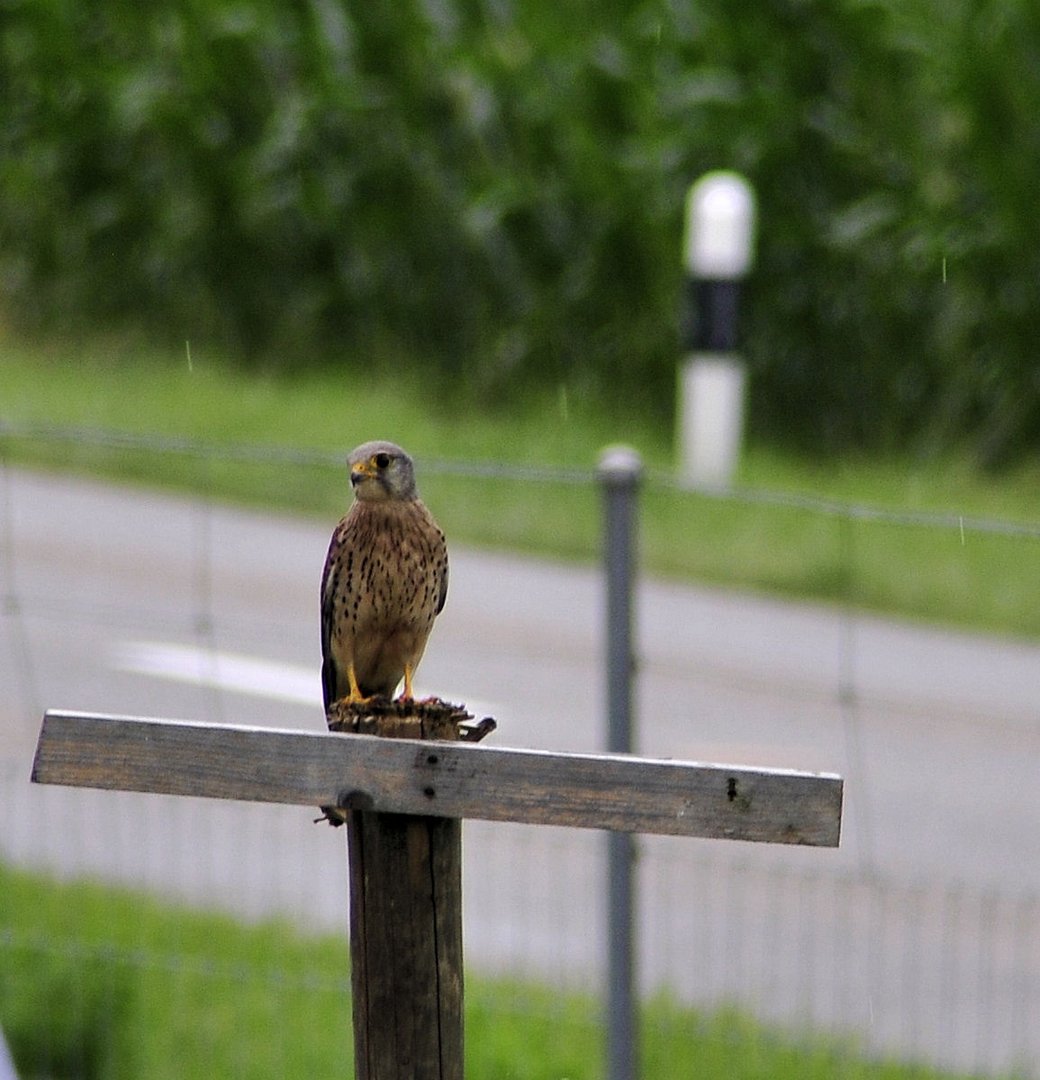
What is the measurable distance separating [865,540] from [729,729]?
2.50 metres

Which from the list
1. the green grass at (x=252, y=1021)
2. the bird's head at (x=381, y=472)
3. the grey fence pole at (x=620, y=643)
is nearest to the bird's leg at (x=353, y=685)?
the bird's head at (x=381, y=472)

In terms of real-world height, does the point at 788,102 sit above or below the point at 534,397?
above

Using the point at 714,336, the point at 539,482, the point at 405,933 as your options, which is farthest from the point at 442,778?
the point at 714,336

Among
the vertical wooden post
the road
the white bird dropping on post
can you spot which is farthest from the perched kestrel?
the white bird dropping on post

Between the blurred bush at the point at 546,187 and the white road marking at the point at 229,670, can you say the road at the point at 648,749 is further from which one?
the blurred bush at the point at 546,187

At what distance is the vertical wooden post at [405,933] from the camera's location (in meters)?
2.67

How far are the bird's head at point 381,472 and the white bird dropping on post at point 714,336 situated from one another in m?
7.06

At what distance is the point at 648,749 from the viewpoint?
6.59 m

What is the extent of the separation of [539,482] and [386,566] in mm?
6432

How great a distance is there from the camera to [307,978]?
5.10 m

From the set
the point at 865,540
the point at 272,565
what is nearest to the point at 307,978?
the point at 272,565

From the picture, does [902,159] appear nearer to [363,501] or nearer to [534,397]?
[534,397]

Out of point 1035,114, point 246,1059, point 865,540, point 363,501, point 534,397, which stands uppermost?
point 1035,114

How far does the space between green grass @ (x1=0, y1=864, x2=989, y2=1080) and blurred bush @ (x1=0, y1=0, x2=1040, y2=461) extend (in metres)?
6.43
